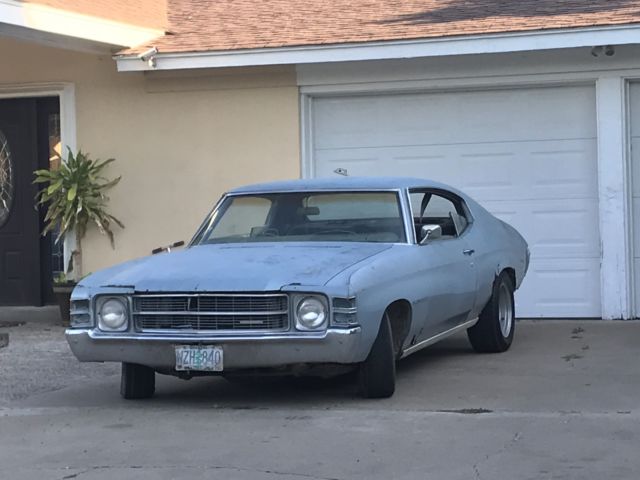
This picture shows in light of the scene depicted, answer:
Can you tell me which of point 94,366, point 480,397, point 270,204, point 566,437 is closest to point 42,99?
point 94,366

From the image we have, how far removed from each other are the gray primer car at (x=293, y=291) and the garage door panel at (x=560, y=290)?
3.25 m

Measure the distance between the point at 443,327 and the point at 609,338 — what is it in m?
2.73

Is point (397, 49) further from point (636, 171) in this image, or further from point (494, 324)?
point (494, 324)

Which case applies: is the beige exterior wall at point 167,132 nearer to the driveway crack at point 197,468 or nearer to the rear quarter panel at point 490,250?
the rear quarter panel at point 490,250

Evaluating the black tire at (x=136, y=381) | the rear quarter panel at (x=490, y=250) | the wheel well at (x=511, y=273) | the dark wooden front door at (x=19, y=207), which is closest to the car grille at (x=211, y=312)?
the black tire at (x=136, y=381)

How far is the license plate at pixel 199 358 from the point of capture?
7297 millimetres

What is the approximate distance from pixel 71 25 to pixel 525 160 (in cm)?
510

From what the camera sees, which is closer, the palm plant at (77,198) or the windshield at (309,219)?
the windshield at (309,219)

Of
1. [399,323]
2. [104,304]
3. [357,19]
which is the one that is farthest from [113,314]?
[357,19]

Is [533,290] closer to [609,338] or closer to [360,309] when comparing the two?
[609,338]

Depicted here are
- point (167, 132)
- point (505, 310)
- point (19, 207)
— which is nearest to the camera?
point (505, 310)

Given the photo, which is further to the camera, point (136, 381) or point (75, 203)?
point (75, 203)

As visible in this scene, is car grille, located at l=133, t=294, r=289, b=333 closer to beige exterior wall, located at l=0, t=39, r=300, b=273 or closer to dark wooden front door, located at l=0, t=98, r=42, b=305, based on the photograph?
beige exterior wall, located at l=0, t=39, r=300, b=273

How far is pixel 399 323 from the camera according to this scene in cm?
801
